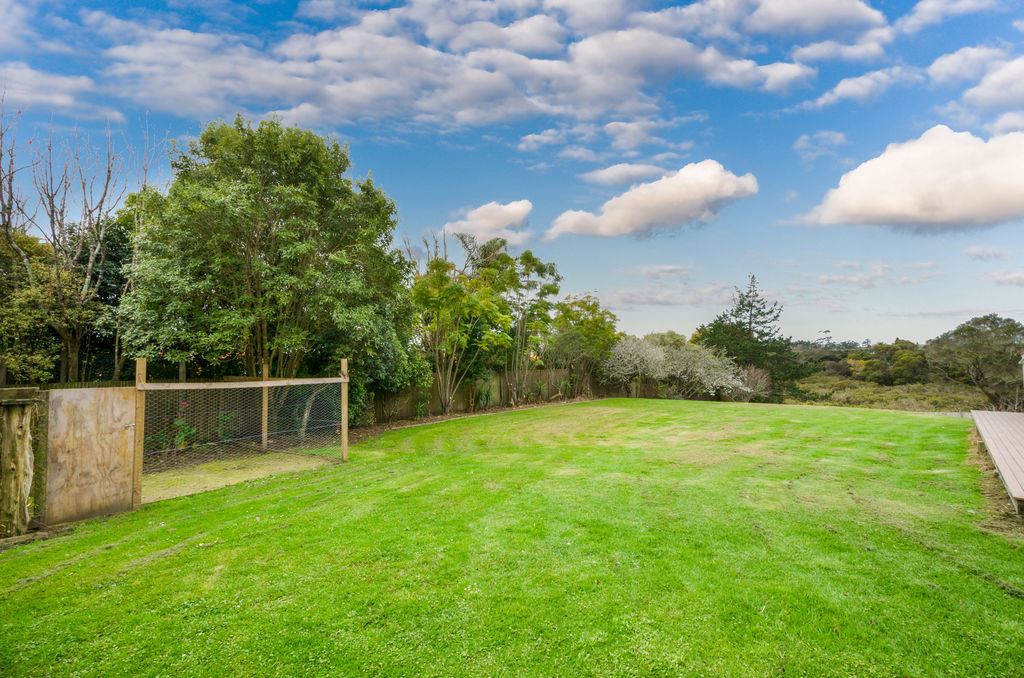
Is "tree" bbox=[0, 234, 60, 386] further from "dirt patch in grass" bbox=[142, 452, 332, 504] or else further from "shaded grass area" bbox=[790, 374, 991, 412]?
"shaded grass area" bbox=[790, 374, 991, 412]

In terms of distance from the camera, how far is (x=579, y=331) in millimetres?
19766

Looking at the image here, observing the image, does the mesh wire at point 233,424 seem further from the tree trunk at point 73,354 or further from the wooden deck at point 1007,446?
the wooden deck at point 1007,446

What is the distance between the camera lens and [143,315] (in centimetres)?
797

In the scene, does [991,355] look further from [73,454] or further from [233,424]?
[73,454]

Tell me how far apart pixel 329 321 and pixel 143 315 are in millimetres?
3043

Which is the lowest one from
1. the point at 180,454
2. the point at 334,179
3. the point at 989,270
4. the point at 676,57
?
the point at 180,454

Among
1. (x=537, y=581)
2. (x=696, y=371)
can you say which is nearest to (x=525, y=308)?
(x=696, y=371)

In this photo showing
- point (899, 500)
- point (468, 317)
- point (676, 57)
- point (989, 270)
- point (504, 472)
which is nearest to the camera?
point (899, 500)

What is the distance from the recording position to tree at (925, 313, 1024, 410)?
19406mm

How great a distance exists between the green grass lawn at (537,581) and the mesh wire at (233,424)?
277 centimetres

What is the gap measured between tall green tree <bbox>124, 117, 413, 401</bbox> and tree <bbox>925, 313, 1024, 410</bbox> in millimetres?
25367

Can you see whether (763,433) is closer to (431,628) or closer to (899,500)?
(899,500)

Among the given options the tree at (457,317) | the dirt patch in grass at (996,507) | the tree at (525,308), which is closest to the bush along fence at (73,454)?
the tree at (457,317)

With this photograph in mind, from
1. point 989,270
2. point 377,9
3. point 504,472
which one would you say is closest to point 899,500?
point 504,472
